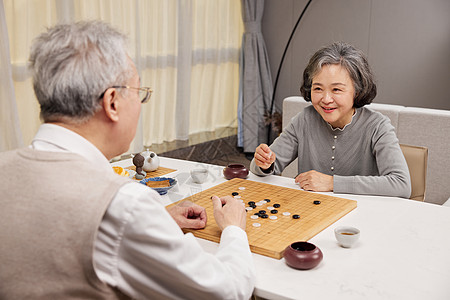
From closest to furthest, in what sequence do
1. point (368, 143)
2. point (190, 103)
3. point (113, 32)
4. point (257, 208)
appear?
point (113, 32)
point (257, 208)
point (368, 143)
point (190, 103)

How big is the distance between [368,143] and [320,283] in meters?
1.09

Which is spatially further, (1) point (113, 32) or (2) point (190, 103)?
(2) point (190, 103)

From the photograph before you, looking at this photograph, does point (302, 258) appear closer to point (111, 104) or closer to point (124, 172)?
point (111, 104)

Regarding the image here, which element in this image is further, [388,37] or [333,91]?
[388,37]

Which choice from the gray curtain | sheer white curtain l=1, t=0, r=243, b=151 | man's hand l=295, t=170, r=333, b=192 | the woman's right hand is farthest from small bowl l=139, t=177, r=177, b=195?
the gray curtain

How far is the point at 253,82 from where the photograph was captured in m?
5.10

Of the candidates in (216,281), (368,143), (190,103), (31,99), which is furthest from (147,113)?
(216,281)

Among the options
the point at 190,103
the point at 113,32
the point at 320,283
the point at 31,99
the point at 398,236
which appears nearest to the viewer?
the point at 113,32

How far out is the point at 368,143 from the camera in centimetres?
213

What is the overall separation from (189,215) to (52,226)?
0.68m

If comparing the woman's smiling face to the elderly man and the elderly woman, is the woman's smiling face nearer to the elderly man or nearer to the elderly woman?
the elderly woman

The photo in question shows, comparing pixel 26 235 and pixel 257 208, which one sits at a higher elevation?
pixel 26 235

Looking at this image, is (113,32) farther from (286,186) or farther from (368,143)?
(368,143)

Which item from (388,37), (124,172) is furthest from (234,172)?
(388,37)
